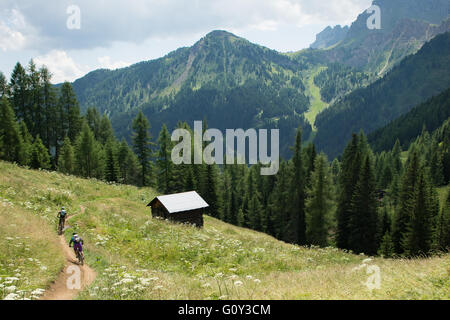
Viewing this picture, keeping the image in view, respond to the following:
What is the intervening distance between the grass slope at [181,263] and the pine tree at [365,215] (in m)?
20.3

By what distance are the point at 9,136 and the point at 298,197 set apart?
48.9 metres

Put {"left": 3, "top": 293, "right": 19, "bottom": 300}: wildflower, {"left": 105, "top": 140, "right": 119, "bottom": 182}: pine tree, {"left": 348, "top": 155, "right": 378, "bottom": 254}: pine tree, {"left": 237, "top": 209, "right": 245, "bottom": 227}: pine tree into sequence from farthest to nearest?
{"left": 237, "top": 209, "right": 245, "bottom": 227}: pine tree → {"left": 105, "top": 140, "right": 119, "bottom": 182}: pine tree → {"left": 348, "top": 155, "right": 378, "bottom": 254}: pine tree → {"left": 3, "top": 293, "right": 19, "bottom": 300}: wildflower

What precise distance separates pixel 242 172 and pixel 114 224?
87528mm

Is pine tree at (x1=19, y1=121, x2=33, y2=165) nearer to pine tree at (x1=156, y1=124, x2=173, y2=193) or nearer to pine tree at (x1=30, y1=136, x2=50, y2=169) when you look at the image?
pine tree at (x1=30, y1=136, x2=50, y2=169)

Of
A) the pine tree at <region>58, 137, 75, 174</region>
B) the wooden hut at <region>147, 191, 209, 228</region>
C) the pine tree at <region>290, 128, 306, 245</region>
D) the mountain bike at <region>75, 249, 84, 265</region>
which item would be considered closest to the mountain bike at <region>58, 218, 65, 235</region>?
the mountain bike at <region>75, 249, 84, 265</region>

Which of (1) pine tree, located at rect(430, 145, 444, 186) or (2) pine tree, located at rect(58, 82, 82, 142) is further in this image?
(1) pine tree, located at rect(430, 145, 444, 186)

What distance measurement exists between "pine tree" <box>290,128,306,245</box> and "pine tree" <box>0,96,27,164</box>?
4594cm

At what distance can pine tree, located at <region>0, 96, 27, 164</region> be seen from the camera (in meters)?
47.6

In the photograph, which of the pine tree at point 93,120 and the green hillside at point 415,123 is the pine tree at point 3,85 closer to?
the pine tree at point 93,120

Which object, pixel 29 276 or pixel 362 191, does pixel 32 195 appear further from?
pixel 362 191

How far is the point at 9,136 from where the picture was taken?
157ft

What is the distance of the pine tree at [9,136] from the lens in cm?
4759

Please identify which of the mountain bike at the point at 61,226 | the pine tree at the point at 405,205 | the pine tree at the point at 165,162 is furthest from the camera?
the pine tree at the point at 165,162

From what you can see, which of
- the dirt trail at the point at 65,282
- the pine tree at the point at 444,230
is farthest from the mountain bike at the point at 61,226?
the pine tree at the point at 444,230
